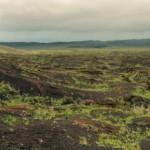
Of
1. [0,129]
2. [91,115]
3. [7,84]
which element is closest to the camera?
[0,129]

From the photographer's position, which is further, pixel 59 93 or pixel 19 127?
pixel 59 93

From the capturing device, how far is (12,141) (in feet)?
62.1

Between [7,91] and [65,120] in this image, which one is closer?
[65,120]

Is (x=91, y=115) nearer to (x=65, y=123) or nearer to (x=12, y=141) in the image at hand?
(x=65, y=123)

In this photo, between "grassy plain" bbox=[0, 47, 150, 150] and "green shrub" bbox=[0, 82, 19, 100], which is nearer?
"grassy plain" bbox=[0, 47, 150, 150]

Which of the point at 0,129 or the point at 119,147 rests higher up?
the point at 0,129

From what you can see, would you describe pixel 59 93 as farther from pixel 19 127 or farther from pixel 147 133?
pixel 19 127

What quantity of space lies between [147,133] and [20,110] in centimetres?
1004

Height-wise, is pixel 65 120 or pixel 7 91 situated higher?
pixel 7 91

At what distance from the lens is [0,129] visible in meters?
20.5

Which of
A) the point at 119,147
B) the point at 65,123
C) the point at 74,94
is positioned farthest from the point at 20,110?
the point at 74,94

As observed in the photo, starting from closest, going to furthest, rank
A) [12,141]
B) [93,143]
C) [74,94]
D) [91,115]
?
[12,141]
[93,143]
[91,115]
[74,94]

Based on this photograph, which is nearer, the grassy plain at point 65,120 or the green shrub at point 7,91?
the grassy plain at point 65,120

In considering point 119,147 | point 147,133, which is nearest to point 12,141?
point 119,147
